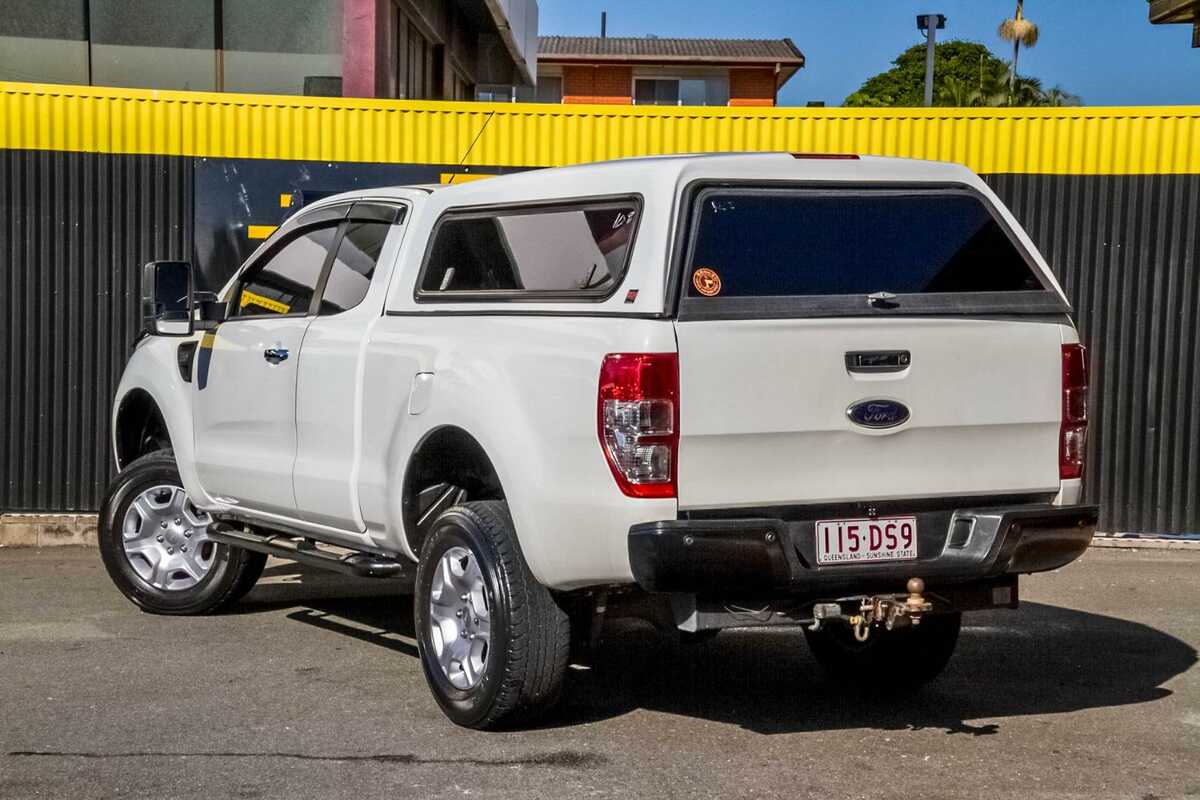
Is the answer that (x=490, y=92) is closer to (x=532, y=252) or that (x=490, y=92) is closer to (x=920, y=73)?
(x=532, y=252)

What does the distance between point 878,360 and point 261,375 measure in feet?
9.87

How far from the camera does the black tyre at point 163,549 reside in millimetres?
8164

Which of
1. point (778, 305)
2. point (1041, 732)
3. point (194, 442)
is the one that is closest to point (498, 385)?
point (778, 305)

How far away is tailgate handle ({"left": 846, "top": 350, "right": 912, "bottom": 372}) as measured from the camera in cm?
548

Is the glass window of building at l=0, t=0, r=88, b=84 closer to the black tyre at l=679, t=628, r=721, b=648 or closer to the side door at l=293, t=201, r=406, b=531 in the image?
the side door at l=293, t=201, r=406, b=531

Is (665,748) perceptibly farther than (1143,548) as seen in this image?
No

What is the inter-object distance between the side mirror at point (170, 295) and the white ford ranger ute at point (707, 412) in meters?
1.47

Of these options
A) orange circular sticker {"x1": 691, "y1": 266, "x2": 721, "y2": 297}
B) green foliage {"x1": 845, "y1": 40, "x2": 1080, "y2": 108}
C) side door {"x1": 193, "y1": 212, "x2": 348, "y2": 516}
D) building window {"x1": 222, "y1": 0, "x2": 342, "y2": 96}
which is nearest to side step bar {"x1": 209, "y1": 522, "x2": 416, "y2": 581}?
side door {"x1": 193, "y1": 212, "x2": 348, "y2": 516}

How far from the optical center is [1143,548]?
35.5 feet

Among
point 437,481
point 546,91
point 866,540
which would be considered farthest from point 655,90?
point 866,540

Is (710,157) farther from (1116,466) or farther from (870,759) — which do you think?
(1116,466)

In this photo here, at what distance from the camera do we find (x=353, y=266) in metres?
7.00

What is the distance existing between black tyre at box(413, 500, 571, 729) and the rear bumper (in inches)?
22.0

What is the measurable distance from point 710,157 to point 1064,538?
173 centimetres
